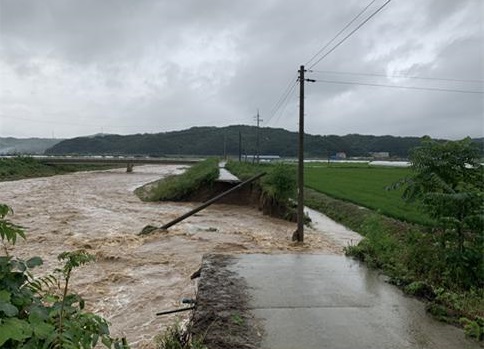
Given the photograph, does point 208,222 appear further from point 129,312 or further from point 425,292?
point 425,292

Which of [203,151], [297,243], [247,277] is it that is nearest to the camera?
[247,277]

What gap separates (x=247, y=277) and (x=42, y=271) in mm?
6397

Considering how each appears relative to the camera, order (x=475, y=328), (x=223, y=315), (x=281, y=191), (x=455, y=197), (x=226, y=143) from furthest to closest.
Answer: (x=226, y=143), (x=281, y=191), (x=455, y=197), (x=223, y=315), (x=475, y=328)

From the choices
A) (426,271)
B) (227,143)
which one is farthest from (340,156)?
(426,271)

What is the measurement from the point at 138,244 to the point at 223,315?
419 inches

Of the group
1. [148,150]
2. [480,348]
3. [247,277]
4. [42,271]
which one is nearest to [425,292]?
[480,348]

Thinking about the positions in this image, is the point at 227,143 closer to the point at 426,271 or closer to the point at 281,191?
the point at 281,191

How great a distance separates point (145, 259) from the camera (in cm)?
1357

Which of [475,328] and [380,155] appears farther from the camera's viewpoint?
[380,155]

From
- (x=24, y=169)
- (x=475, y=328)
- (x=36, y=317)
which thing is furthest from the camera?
(x=24, y=169)

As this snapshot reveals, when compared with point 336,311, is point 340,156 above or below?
above

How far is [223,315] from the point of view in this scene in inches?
240

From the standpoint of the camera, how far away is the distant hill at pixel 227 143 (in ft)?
380

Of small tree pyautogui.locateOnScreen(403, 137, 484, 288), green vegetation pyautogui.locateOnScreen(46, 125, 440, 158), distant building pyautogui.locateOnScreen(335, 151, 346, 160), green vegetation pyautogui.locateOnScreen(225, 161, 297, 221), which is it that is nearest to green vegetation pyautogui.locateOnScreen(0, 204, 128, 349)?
small tree pyautogui.locateOnScreen(403, 137, 484, 288)
